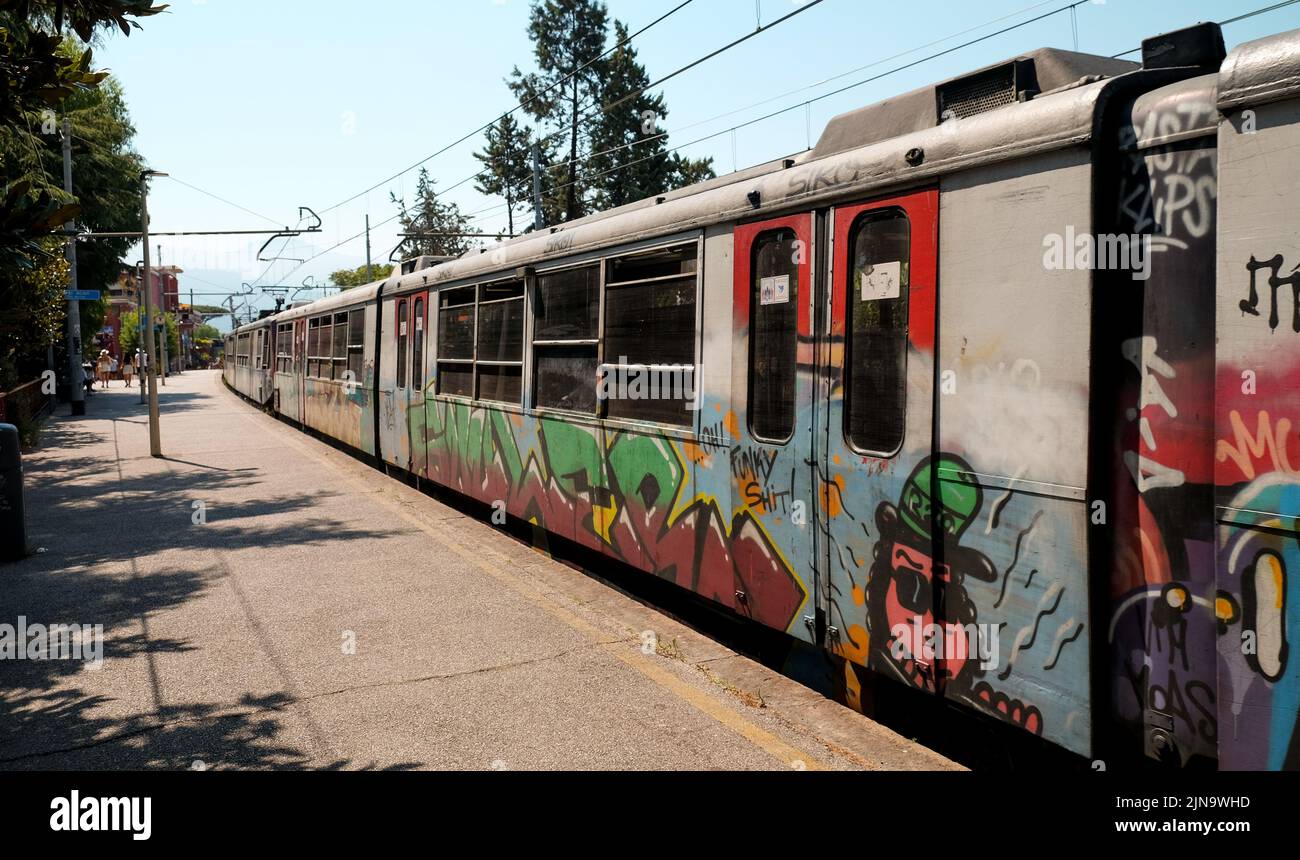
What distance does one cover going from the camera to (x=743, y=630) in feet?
20.3

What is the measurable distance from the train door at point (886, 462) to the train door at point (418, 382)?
787 centimetres

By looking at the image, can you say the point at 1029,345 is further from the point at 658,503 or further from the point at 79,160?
the point at 79,160

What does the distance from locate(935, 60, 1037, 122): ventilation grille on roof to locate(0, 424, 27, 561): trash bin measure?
8382 mm

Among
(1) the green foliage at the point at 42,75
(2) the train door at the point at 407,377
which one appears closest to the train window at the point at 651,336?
(1) the green foliage at the point at 42,75

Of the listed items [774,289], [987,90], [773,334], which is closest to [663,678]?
[773,334]

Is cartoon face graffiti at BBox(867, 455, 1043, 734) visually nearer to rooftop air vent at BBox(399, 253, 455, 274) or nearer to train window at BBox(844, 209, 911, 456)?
train window at BBox(844, 209, 911, 456)

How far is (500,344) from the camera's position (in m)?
9.17

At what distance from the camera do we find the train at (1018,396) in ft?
9.75


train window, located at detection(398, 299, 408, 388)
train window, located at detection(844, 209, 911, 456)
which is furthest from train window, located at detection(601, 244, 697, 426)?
train window, located at detection(398, 299, 408, 388)

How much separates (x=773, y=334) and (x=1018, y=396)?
5.65 feet

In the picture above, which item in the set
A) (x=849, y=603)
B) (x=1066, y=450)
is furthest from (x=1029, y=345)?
(x=849, y=603)

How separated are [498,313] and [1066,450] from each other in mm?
6498

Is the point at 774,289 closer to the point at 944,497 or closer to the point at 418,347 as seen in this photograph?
the point at 944,497

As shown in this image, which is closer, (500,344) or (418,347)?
(500,344)
